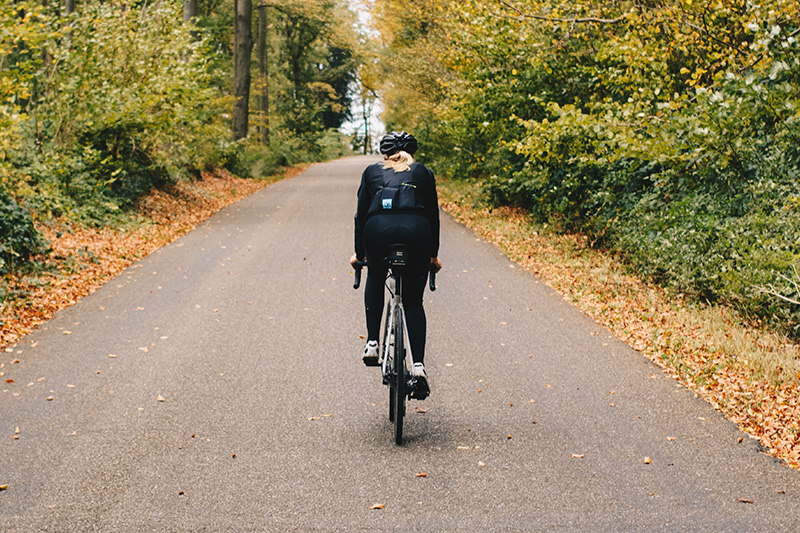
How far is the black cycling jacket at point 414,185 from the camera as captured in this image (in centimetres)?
475

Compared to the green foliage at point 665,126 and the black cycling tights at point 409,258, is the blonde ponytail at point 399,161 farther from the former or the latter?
the green foliage at point 665,126

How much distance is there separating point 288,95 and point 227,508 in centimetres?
4516

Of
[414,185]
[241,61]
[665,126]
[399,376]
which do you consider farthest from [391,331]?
[241,61]

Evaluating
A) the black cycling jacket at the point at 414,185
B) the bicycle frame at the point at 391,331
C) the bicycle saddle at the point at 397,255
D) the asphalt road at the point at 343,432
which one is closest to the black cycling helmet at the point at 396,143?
the black cycling jacket at the point at 414,185

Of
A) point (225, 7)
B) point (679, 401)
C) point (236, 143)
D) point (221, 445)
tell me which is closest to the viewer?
point (221, 445)

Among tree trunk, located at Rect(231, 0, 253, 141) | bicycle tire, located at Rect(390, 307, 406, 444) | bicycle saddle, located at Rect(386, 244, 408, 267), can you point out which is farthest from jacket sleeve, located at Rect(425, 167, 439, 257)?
tree trunk, located at Rect(231, 0, 253, 141)

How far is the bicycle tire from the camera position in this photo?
15.3 feet

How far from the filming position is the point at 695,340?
24.3ft

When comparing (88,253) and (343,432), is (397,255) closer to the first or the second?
(343,432)

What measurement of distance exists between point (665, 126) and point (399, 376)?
5.70 metres

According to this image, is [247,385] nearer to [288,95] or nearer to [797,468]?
[797,468]

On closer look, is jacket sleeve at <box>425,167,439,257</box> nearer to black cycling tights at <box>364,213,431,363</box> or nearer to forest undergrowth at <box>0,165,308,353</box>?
black cycling tights at <box>364,213,431,363</box>

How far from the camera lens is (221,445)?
487 centimetres

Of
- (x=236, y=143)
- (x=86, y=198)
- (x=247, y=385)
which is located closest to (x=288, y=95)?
(x=236, y=143)
